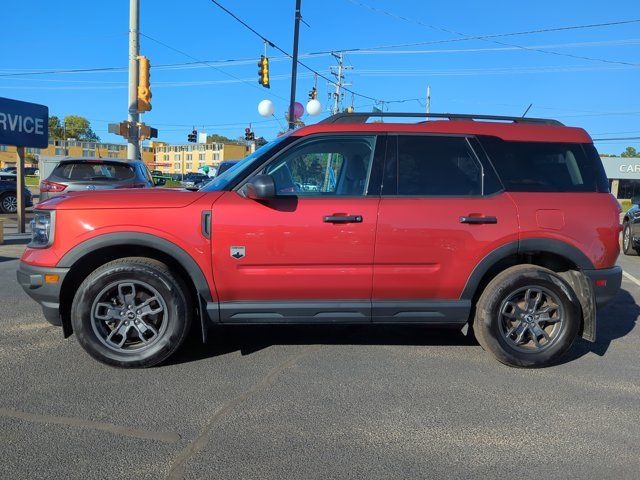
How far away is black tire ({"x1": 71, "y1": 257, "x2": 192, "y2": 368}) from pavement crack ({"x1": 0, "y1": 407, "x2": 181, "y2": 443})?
2.50 ft

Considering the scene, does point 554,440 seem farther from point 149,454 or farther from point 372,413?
point 149,454

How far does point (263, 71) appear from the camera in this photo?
20938mm

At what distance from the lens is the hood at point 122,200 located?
393 centimetres

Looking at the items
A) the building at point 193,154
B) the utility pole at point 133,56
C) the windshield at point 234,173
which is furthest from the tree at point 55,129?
the windshield at point 234,173

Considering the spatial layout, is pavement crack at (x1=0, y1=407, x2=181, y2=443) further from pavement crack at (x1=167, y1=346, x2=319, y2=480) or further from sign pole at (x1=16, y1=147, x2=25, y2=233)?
sign pole at (x1=16, y1=147, x2=25, y2=233)

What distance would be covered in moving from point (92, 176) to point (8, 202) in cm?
846

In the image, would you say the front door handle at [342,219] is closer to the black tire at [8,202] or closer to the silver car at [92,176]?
the silver car at [92,176]

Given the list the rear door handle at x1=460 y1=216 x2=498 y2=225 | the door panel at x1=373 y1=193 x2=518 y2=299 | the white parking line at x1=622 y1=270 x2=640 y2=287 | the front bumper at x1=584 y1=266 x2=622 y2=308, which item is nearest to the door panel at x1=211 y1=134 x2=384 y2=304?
the door panel at x1=373 y1=193 x2=518 y2=299

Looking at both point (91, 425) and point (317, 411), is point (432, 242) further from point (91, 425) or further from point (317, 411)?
point (91, 425)

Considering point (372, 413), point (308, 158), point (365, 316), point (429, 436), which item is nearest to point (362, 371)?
point (365, 316)

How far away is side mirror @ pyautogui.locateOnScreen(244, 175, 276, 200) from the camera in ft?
12.4

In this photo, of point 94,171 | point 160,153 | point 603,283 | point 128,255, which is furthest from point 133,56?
point 160,153

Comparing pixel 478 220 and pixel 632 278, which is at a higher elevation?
pixel 478 220

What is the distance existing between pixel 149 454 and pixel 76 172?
29.0 feet
